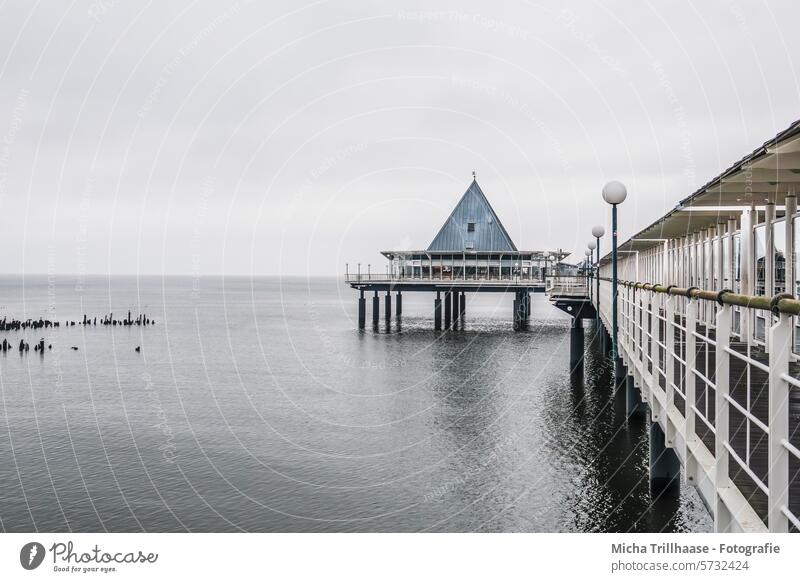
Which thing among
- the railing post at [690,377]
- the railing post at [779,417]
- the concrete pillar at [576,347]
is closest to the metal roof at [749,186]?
the railing post at [690,377]

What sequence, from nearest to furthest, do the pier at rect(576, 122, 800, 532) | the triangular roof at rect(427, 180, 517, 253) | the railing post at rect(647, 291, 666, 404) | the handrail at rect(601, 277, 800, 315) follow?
the handrail at rect(601, 277, 800, 315) → the pier at rect(576, 122, 800, 532) → the railing post at rect(647, 291, 666, 404) → the triangular roof at rect(427, 180, 517, 253)

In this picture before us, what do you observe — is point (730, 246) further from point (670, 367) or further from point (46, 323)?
point (46, 323)

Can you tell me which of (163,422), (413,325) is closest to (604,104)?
(163,422)

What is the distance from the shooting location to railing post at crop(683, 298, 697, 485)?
5723 millimetres

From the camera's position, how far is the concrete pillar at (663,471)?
12.4m

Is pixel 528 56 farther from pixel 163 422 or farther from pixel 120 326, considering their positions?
pixel 120 326

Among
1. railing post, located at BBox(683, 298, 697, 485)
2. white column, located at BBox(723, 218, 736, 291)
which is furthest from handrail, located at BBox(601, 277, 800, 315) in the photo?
white column, located at BBox(723, 218, 736, 291)

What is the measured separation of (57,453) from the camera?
695 inches

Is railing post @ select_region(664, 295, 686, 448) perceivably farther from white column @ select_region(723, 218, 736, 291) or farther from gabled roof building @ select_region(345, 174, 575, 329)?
gabled roof building @ select_region(345, 174, 575, 329)

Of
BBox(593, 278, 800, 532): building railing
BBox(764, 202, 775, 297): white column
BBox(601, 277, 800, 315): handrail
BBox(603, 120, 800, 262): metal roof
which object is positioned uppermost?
BBox(603, 120, 800, 262): metal roof

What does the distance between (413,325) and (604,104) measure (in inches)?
1687

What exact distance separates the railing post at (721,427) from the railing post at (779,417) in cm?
94

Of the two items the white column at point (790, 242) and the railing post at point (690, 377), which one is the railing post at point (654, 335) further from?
the white column at point (790, 242)

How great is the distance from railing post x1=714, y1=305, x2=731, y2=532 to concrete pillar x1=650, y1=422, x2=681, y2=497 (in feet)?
25.1
